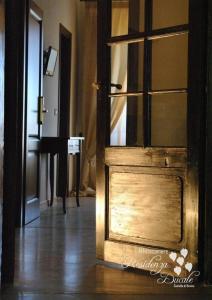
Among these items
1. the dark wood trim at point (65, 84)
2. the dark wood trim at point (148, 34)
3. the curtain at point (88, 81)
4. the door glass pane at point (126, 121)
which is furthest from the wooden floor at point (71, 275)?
the curtain at point (88, 81)

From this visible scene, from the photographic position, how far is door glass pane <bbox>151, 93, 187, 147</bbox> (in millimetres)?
2836

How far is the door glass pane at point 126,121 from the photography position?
10.00 feet

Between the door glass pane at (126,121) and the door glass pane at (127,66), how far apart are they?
0.24 feet

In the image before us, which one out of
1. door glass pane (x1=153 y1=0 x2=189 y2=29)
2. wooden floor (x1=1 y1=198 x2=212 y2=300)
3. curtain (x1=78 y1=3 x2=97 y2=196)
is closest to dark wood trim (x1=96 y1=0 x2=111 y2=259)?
wooden floor (x1=1 y1=198 x2=212 y2=300)

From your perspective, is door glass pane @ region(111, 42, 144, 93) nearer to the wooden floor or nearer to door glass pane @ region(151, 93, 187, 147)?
door glass pane @ region(151, 93, 187, 147)

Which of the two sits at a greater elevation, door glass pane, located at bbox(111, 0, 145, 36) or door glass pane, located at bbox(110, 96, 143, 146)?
door glass pane, located at bbox(111, 0, 145, 36)

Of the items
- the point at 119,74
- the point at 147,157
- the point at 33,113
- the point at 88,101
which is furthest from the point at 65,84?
the point at 147,157

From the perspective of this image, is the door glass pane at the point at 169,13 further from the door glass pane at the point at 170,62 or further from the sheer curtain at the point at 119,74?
the sheer curtain at the point at 119,74

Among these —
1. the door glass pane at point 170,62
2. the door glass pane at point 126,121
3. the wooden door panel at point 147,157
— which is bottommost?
the wooden door panel at point 147,157

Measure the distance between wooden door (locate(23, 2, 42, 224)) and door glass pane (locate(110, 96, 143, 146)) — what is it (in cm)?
166

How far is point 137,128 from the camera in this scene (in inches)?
121

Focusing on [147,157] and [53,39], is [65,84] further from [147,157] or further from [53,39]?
[147,157]

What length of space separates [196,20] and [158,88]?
0.45m

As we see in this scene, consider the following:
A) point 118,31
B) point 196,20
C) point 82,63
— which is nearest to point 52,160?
point 82,63
